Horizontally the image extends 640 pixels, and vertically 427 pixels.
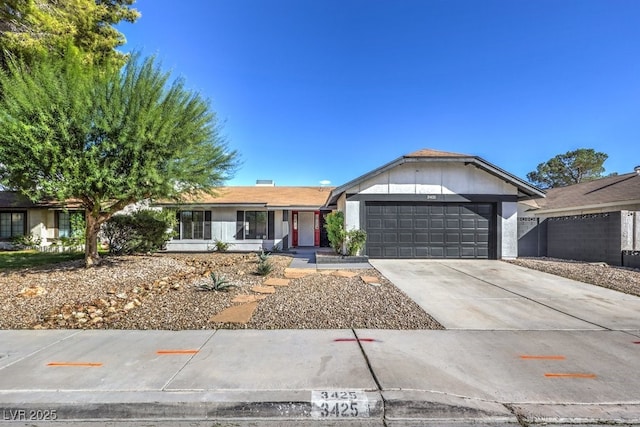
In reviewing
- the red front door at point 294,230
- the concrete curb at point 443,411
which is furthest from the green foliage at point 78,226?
the concrete curb at point 443,411

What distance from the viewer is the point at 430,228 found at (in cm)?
1318

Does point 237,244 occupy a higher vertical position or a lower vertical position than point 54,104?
lower

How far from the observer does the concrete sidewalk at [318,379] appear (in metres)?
2.94

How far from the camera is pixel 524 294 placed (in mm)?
7414

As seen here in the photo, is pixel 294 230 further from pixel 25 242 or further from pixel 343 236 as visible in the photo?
pixel 25 242

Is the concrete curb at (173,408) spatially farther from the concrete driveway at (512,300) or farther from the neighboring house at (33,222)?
the neighboring house at (33,222)

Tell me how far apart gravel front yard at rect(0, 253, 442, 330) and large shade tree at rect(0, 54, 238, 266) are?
7.11 ft

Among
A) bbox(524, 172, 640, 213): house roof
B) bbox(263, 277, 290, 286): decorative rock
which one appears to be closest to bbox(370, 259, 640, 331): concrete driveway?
bbox(263, 277, 290, 286): decorative rock

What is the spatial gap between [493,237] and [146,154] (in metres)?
12.9

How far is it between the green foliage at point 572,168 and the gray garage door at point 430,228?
1373 inches

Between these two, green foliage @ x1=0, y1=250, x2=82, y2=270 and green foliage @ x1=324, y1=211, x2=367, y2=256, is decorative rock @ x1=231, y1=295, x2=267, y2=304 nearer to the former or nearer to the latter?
green foliage @ x1=324, y1=211, x2=367, y2=256

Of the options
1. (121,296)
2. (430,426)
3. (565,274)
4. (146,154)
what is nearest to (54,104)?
(146,154)

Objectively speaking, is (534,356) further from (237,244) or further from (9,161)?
(237,244)

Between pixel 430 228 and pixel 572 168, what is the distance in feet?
122
